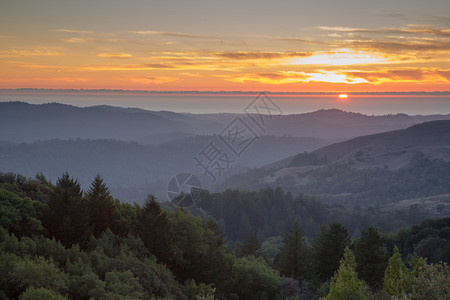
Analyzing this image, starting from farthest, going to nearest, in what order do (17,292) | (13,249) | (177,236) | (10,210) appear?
1. (177,236)
2. (10,210)
3. (13,249)
4. (17,292)

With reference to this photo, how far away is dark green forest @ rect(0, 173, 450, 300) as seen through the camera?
26.5 metres

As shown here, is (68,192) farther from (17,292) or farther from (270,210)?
(270,210)

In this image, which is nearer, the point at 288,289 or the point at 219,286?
the point at 219,286

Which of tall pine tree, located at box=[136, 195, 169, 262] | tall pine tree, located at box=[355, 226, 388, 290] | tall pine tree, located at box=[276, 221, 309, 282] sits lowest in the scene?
tall pine tree, located at box=[276, 221, 309, 282]

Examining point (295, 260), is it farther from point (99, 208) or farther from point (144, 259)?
point (99, 208)

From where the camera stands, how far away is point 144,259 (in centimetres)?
3681

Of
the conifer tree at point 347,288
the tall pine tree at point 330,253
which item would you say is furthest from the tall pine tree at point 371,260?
the conifer tree at point 347,288

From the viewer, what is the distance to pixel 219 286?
4178cm

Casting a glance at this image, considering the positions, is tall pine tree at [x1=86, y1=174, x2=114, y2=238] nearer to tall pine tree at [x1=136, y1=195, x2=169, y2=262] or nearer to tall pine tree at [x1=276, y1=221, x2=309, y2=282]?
tall pine tree at [x1=136, y1=195, x2=169, y2=262]

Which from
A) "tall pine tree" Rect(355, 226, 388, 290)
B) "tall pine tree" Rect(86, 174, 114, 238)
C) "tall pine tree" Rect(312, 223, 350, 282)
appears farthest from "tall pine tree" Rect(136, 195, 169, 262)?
"tall pine tree" Rect(312, 223, 350, 282)

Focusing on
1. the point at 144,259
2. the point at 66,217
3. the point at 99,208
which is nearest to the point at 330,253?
the point at 144,259

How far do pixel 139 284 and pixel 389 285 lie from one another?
54.1 ft

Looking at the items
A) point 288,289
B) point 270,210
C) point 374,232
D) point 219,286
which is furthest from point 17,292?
point 270,210

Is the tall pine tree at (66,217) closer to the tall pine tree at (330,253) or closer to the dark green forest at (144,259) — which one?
the dark green forest at (144,259)
